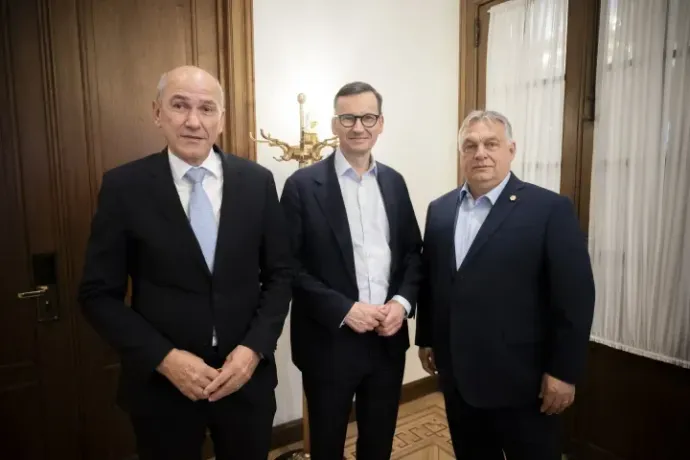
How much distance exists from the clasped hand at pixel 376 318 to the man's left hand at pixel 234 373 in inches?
14.3

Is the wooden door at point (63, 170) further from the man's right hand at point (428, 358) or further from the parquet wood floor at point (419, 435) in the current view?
the man's right hand at point (428, 358)

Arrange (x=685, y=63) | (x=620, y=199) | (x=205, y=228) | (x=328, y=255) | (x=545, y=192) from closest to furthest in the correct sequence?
(x=205, y=228), (x=545, y=192), (x=328, y=255), (x=685, y=63), (x=620, y=199)

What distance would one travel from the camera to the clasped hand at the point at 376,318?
151 cm

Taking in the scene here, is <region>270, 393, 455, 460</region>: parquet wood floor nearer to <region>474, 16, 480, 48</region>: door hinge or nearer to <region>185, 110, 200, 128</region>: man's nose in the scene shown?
<region>185, 110, 200, 128</region>: man's nose

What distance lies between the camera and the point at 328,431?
161cm

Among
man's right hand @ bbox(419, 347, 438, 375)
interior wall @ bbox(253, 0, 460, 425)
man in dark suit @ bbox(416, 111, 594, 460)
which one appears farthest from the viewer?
interior wall @ bbox(253, 0, 460, 425)

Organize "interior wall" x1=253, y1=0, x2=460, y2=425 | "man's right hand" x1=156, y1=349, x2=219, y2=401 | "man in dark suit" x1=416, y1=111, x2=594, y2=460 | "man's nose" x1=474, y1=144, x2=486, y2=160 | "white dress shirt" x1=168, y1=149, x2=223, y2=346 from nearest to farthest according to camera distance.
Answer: "man's right hand" x1=156, y1=349, x2=219, y2=401 → "white dress shirt" x1=168, y1=149, x2=223, y2=346 → "man in dark suit" x1=416, y1=111, x2=594, y2=460 → "man's nose" x1=474, y1=144, x2=486, y2=160 → "interior wall" x1=253, y1=0, x2=460, y2=425

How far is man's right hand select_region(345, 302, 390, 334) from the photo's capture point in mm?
→ 1514

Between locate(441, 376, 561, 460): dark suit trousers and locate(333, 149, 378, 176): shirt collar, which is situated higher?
locate(333, 149, 378, 176): shirt collar

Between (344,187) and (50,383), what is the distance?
1.49 m

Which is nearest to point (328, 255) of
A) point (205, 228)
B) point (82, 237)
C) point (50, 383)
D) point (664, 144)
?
point (205, 228)

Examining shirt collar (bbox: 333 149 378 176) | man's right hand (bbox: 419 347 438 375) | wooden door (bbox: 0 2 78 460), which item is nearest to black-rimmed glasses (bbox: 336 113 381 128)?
shirt collar (bbox: 333 149 378 176)

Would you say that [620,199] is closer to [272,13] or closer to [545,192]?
Answer: [545,192]

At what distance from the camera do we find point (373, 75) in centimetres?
270
